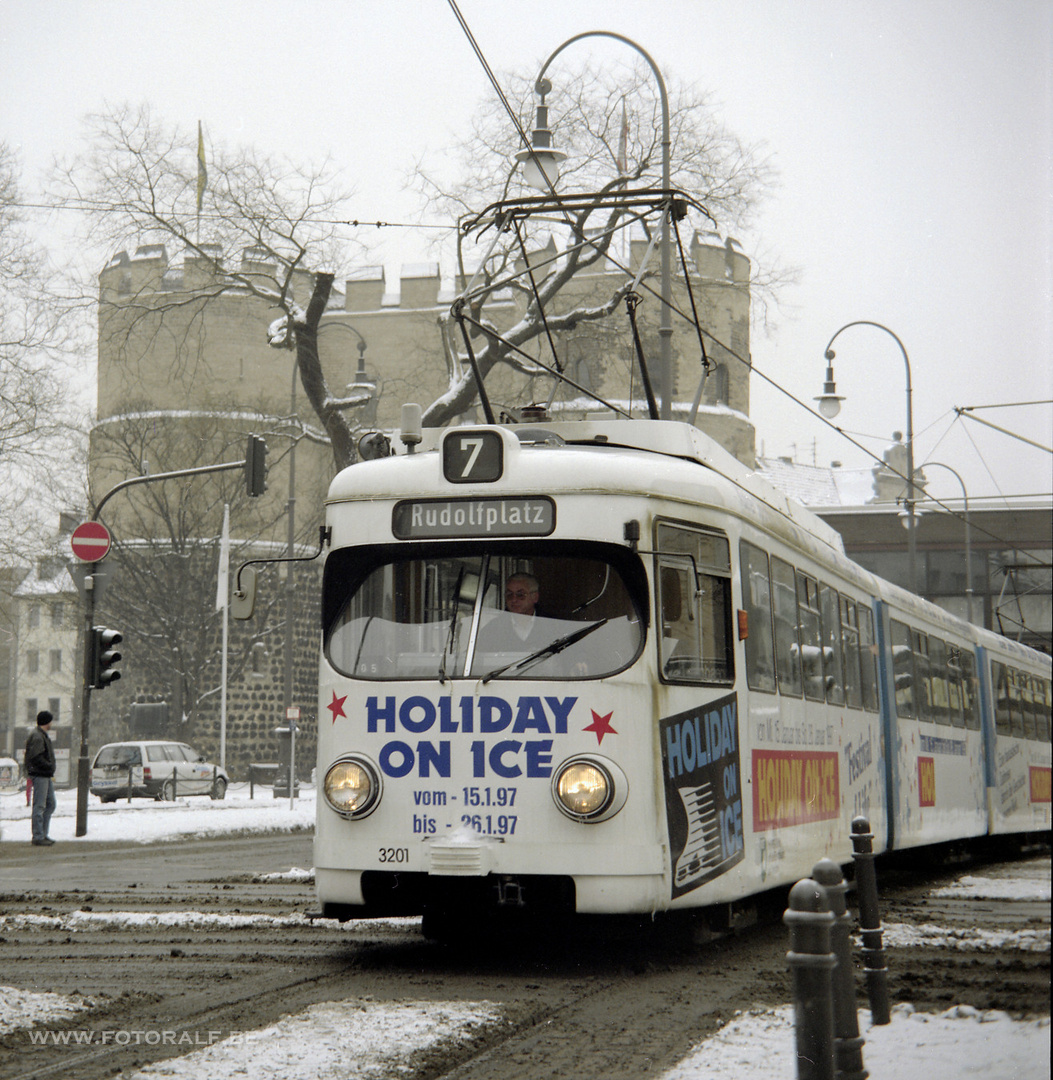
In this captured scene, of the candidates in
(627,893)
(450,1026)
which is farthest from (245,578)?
(450,1026)

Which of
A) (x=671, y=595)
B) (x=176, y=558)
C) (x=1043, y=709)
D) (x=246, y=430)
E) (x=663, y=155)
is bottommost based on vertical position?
(x=1043, y=709)

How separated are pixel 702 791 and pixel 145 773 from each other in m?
30.5

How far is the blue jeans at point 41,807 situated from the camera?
64.4 feet

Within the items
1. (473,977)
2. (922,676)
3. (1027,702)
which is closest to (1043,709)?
(1027,702)

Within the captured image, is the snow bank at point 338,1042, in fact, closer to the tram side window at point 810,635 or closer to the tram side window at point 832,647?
the tram side window at point 810,635

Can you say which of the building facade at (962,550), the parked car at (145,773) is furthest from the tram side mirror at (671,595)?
the building facade at (962,550)

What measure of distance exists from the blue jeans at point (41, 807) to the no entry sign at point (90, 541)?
2.84 meters

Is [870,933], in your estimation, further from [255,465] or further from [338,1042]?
[255,465]

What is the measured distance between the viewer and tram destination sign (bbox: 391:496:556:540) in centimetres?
836

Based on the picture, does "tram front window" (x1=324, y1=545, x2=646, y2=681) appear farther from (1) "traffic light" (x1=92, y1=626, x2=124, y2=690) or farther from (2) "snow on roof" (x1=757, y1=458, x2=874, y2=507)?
(2) "snow on roof" (x1=757, y1=458, x2=874, y2=507)

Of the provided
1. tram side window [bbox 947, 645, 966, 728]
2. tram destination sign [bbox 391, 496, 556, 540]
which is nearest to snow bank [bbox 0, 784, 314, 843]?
tram side window [bbox 947, 645, 966, 728]

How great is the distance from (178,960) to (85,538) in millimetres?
12484

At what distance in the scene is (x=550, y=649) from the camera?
8.16 metres

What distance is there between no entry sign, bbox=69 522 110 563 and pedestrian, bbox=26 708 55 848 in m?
2.22
